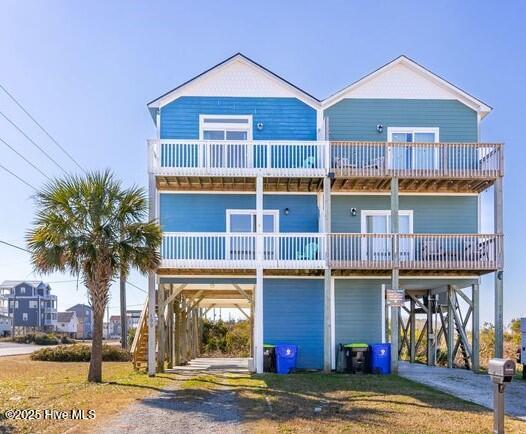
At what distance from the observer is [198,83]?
20.0 meters

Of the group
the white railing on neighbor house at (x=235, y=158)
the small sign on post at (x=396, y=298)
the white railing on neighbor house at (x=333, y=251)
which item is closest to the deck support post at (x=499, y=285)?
the white railing on neighbor house at (x=333, y=251)

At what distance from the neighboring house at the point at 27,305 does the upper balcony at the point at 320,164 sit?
7519 centimetres

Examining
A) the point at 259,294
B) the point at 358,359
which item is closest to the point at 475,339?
the point at 358,359

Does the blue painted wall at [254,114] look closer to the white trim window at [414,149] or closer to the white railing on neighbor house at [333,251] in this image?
the white trim window at [414,149]

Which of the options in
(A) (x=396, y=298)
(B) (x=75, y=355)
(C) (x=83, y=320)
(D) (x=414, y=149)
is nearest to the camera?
(A) (x=396, y=298)

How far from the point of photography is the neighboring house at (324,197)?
1788 centimetres

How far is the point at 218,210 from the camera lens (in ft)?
65.5

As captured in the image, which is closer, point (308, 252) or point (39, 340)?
point (308, 252)

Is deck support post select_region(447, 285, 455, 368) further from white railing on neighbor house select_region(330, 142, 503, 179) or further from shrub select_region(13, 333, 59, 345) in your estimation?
shrub select_region(13, 333, 59, 345)

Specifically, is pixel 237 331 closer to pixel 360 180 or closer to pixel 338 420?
pixel 360 180

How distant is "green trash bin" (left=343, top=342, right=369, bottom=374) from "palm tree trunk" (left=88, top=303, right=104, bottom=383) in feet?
24.0

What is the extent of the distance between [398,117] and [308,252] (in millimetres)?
5632

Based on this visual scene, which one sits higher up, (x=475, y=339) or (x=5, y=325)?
(x=475, y=339)

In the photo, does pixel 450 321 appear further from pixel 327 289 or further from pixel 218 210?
pixel 218 210
